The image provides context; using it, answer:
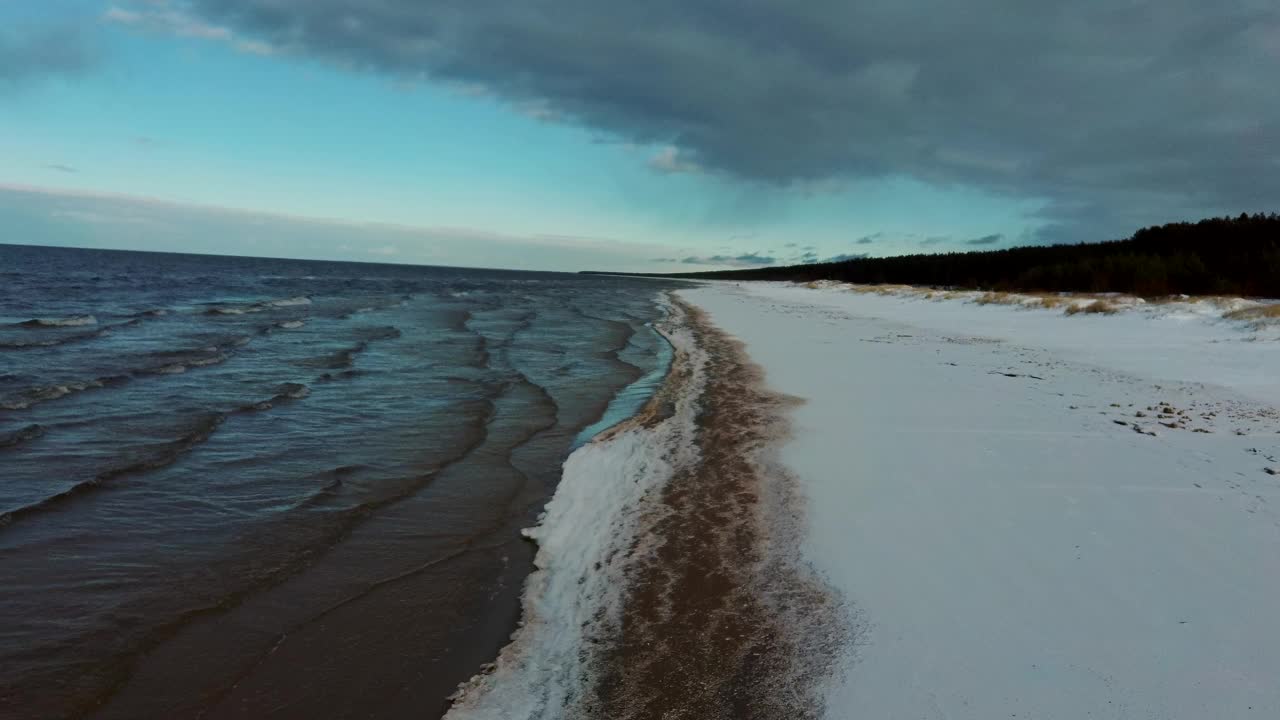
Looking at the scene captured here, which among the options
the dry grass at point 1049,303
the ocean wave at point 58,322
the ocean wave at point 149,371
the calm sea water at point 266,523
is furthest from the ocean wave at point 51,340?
the dry grass at point 1049,303

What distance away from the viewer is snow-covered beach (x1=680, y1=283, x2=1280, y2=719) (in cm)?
362

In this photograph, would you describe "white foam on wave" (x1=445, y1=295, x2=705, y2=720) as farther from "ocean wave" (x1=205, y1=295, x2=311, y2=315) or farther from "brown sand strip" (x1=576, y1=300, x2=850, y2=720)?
"ocean wave" (x1=205, y1=295, x2=311, y2=315)

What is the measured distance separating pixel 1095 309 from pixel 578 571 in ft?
80.7

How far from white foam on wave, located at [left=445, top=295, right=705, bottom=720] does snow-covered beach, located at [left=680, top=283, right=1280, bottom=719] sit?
145cm

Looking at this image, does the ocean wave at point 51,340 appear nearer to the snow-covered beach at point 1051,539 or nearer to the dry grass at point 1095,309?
the snow-covered beach at point 1051,539

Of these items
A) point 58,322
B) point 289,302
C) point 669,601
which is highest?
point 669,601

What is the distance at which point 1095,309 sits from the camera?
2408cm

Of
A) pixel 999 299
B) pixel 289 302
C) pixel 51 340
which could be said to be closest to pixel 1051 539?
pixel 51 340

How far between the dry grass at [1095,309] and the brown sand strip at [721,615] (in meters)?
21.3

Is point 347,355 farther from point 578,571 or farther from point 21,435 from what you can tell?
point 578,571

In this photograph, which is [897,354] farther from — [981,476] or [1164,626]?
[1164,626]

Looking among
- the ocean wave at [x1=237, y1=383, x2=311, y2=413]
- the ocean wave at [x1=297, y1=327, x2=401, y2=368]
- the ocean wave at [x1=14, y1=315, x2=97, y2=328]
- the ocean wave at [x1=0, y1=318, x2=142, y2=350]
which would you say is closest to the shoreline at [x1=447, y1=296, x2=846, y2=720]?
the ocean wave at [x1=237, y1=383, x2=311, y2=413]

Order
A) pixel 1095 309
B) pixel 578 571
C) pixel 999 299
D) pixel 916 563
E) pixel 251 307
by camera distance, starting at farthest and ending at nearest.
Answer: pixel 251 307 → pixel 999 299 → pixel 1095 309 → pixel 578 571 → pixel 916 563

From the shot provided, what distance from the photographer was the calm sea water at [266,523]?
4.21 m
